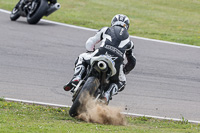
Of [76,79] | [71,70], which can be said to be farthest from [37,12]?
[76,79]

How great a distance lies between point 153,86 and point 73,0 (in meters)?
12.7

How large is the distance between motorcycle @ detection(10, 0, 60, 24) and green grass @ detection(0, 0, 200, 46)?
110 cm

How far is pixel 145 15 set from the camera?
784 inches

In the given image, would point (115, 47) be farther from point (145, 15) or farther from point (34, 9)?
point (145, 15)

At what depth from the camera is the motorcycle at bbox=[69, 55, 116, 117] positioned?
23.0 feet

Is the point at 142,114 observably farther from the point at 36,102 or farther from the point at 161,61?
the point at 161,61

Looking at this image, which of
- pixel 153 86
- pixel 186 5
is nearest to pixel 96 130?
pixel 153 86

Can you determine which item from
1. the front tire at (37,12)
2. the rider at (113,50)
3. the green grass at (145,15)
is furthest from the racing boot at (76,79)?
the front tire at (37,12)

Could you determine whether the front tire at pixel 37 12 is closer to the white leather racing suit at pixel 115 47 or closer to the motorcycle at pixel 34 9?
the motorcycle at pixel 34 9

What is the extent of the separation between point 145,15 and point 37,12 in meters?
5.28

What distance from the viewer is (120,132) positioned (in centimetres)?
635

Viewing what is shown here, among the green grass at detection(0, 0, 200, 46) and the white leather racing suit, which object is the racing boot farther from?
the green grass at detection(0, 0, 200, 46)

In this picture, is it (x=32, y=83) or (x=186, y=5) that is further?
(x=186, y=5)

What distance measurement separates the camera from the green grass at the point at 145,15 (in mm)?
16891
